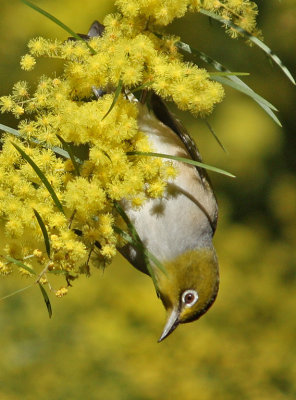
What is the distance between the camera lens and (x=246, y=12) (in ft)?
5.01

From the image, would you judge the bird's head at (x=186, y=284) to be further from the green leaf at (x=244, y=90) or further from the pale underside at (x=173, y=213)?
the green leaf at (x=244, y=90)

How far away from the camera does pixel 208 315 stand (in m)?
4.55

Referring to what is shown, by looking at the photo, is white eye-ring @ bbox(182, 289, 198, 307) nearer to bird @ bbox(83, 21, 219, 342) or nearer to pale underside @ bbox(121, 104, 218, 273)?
bird @ bbox(83, 21, 219, 342)

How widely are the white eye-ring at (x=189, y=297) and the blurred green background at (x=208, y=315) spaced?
6.77 feet

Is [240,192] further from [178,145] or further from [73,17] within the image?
[178,145]

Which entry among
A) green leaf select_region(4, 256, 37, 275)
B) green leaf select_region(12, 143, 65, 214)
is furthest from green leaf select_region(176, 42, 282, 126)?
green leaf select_region(4, 256, 37, 275)

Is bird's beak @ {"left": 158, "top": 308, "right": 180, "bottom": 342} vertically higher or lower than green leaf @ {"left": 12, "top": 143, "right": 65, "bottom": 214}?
lower

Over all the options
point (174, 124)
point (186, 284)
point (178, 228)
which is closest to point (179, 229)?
point (178, 228)

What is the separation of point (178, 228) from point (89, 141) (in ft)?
1.76

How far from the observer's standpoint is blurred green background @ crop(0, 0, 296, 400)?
13.5ft

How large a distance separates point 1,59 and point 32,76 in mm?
203

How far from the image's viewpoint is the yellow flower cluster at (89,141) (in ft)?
4.70

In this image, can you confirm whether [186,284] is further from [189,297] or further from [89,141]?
[89,141]

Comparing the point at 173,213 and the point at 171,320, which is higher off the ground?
the point at 173,213
